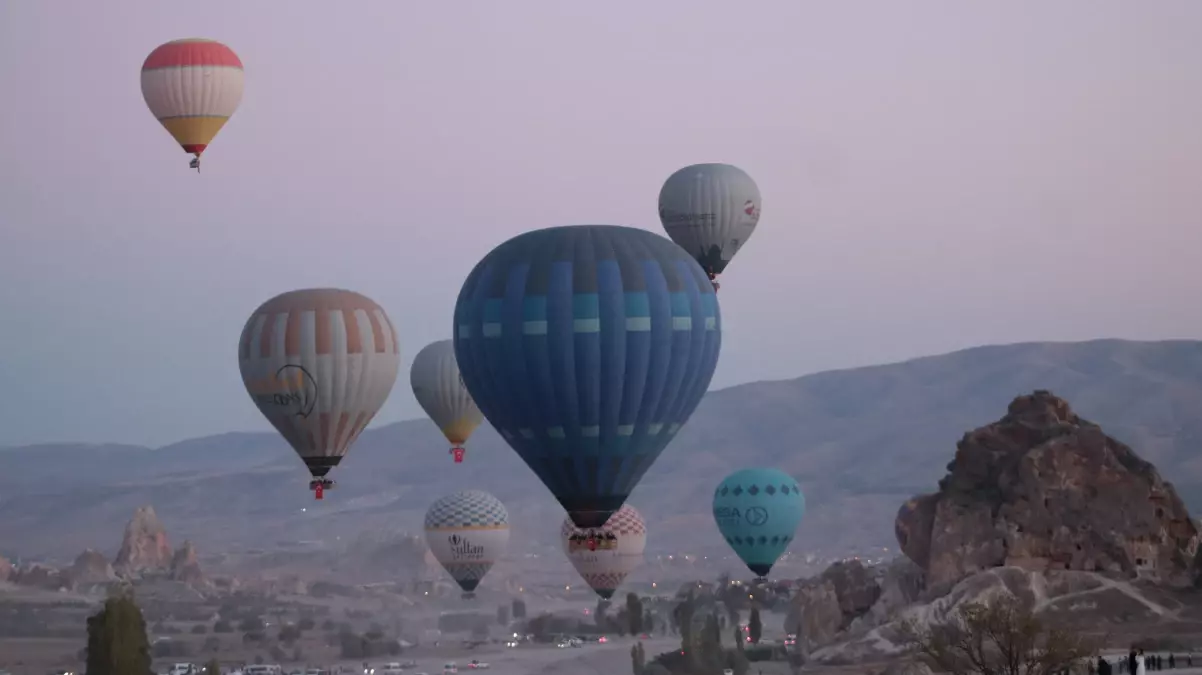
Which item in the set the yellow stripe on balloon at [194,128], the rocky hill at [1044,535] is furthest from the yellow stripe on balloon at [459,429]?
the yellow stripe on balloon at [194,128]

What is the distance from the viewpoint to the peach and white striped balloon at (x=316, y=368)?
3246 inches

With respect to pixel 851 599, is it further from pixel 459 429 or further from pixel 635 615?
pixel 635 615

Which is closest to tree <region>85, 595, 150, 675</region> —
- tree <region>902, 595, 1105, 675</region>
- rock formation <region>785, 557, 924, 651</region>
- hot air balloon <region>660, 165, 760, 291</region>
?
hot air balloon <region>660, 165, 760, 291</region>

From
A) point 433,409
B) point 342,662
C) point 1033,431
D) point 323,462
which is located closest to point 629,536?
point 433,409

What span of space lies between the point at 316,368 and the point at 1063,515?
33933 millimetres

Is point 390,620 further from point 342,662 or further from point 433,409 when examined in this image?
point 433,409

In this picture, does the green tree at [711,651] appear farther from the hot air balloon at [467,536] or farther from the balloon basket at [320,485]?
the balloon basket at [320,485]

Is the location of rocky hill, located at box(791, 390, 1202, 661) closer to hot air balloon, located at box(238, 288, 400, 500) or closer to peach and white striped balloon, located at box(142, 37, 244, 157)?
hot air balloon, located at box(238, 288, 400, 500)

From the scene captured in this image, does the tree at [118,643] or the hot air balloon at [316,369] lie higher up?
the hot air balloon at [316,369]

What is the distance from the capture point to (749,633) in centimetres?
14225

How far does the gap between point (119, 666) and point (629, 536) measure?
33.7 m

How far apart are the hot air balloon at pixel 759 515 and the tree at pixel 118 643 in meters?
30.0

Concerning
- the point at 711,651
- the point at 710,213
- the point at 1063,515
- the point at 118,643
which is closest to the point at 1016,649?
the point at 710,213

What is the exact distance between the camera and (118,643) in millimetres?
86812
